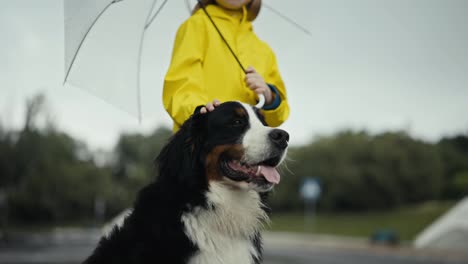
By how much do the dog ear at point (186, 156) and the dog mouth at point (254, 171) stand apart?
15cm

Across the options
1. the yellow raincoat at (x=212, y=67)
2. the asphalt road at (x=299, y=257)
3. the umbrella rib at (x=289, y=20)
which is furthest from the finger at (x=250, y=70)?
the asphalt road at (x=299, y=257)

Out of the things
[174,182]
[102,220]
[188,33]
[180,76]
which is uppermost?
[188,33]

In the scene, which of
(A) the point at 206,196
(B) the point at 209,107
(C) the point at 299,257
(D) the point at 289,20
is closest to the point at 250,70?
(B) the point at 209,107

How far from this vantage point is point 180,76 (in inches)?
123

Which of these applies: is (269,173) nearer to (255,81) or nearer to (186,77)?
(255,81)

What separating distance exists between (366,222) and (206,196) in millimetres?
40156

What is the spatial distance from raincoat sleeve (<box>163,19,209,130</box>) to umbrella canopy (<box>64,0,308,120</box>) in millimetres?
378

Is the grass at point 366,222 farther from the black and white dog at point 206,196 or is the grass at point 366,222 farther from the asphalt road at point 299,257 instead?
the black and white dog at point 206,196

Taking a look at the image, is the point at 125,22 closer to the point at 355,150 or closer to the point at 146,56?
the point at 146,56

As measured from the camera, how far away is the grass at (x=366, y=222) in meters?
34.7

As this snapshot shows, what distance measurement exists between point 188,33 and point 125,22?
1.74 ft

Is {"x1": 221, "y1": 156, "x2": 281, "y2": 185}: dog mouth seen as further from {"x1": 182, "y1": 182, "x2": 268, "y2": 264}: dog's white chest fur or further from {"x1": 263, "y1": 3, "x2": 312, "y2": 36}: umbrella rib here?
{"x1": 263, "y1": 3, "x2": 312, "y2": 36}: umbrella rib

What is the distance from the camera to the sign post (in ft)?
99.3

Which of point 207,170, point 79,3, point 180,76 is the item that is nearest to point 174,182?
point 207,170
